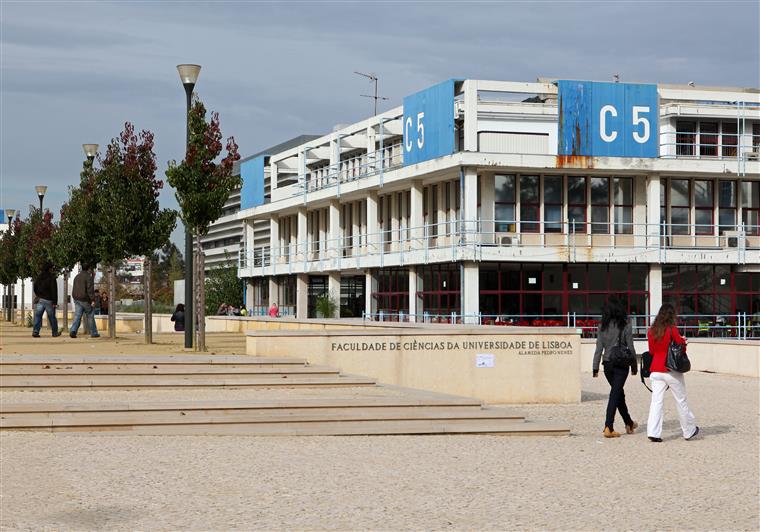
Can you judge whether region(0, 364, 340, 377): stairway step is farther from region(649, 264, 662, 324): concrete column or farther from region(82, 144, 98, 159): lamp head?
region(649, 264, 662, 324): concrete column

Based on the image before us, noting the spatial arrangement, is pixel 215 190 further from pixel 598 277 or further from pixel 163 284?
pixel 163 284

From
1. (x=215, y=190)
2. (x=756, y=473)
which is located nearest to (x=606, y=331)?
(x=756, y=473)

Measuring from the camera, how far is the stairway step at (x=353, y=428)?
13.6 metres

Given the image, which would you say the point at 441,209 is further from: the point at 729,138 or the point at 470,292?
the point at 729,138

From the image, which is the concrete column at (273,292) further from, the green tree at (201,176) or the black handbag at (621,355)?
the black handbag at (621,355)

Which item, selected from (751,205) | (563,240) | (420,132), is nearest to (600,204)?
(563,240)

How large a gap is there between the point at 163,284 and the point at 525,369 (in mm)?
146026

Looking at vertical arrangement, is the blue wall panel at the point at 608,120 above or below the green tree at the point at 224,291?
above

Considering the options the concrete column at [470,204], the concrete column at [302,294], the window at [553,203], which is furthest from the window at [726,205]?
the concrete column at [302,294]

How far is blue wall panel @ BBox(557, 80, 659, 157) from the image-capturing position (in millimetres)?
43031

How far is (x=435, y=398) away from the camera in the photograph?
53.3ft

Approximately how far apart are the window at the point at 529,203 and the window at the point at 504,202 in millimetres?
409

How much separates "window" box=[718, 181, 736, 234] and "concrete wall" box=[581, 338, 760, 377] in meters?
15.8

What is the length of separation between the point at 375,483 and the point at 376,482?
55mm
